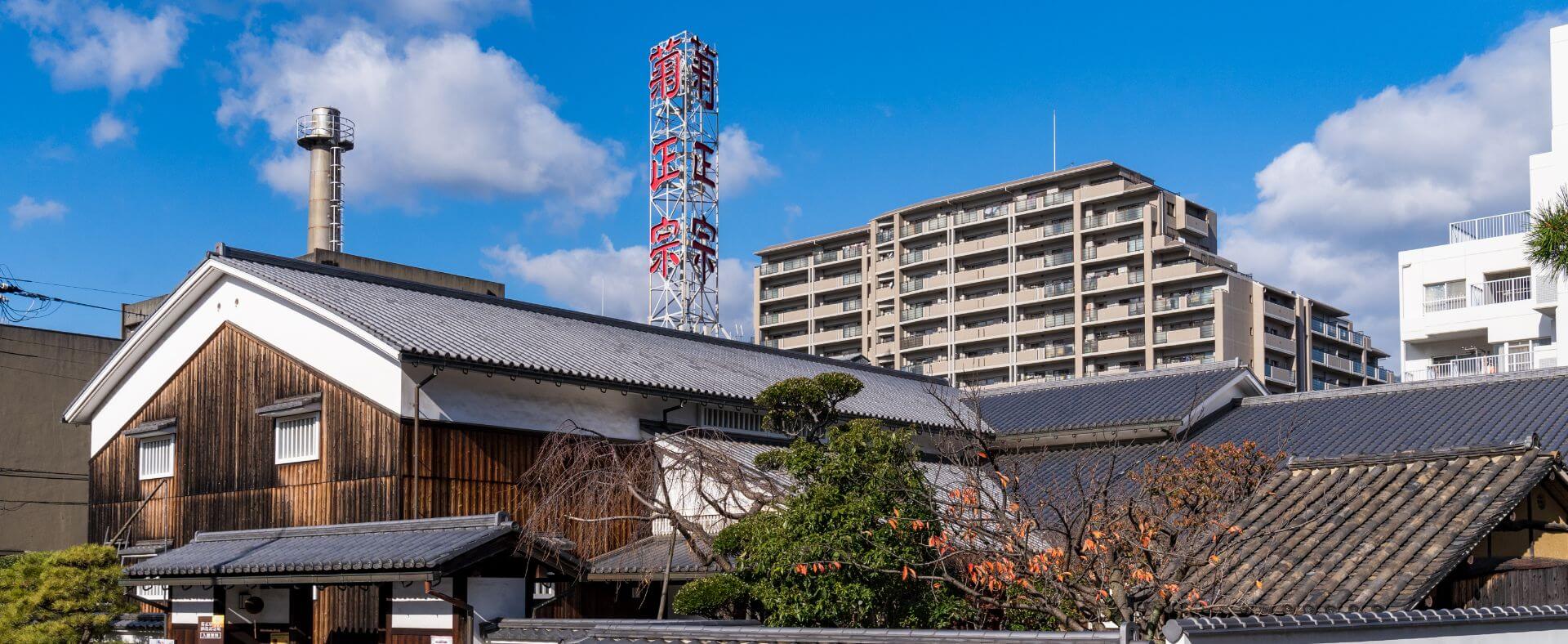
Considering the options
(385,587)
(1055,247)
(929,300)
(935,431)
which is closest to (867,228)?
(929,300)

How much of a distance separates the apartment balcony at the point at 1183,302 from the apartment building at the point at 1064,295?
0.26 feet

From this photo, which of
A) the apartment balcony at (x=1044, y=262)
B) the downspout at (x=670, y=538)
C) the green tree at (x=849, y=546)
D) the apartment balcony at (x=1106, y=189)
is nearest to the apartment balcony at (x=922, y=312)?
the apartment balcony at (x=1044, y=262)

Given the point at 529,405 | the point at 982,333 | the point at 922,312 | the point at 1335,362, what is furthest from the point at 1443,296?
the point at 922,312

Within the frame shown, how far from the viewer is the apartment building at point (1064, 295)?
234 feet

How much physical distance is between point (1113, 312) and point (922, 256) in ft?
42.3

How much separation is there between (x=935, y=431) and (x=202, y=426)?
52.4 feet

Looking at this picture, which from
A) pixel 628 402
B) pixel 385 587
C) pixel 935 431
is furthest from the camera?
pixel 935 431

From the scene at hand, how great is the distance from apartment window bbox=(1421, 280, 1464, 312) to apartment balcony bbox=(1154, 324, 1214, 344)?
22.8m

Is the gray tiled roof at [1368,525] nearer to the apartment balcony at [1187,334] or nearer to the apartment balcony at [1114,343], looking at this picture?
the apartment balcony at [1187,334]

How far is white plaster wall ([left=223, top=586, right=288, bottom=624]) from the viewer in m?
20.3

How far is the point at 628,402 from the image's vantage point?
25.2 meters

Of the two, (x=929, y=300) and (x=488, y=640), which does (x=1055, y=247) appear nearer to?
(x=929, y=300)

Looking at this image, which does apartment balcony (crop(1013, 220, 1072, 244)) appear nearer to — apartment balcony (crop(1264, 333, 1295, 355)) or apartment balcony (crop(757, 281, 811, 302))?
apartment balcony (crop(1264, 333, 1295, 355))

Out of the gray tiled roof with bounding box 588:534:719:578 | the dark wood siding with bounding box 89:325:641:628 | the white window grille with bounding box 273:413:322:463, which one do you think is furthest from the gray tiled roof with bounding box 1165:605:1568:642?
the white window grille with bounding box 273:413:322:463
